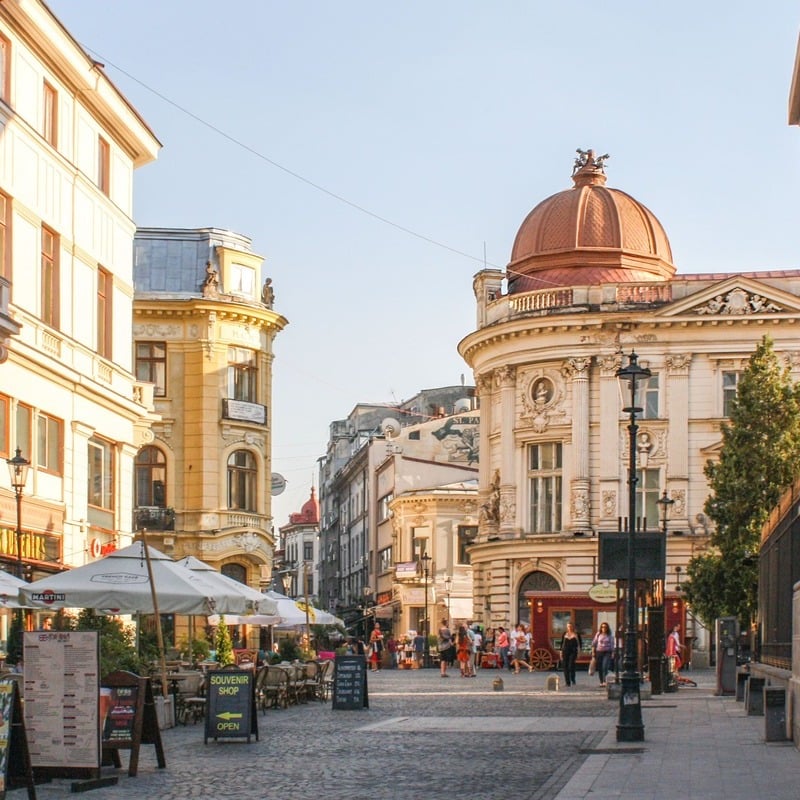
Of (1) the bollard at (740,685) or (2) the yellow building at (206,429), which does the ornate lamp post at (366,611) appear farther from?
(1) the bollard at (740,685)

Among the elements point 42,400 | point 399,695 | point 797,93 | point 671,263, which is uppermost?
point 671,263

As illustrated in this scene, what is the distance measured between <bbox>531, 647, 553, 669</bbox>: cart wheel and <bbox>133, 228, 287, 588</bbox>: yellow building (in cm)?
1002

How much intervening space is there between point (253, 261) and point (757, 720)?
39.8 m

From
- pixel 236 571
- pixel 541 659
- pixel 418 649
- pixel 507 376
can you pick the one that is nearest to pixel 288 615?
pixel 236 571

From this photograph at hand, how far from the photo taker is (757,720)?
87.2 ft

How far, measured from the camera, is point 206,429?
60156mm

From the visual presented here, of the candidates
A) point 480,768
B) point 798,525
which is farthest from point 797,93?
point 480,768

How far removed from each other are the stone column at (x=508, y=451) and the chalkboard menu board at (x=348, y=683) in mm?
41598

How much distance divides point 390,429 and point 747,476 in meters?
65.8

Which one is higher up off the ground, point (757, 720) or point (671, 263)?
point (671, 263)

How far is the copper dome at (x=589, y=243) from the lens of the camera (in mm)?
73938

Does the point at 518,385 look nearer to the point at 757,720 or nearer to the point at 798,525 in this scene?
the point at 757,720


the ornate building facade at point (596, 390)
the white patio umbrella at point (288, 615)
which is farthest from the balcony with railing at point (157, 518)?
the ornate building facade at point (596, 390)

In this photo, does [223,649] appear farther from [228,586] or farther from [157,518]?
[157,518]
